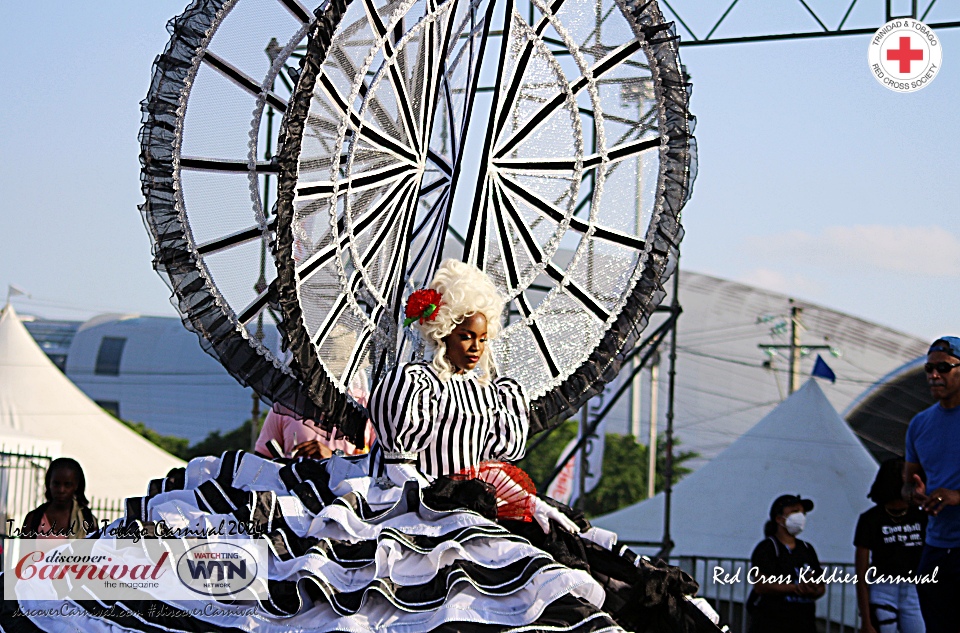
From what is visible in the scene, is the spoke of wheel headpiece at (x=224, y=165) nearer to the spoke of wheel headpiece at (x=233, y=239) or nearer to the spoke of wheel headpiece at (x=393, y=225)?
the spoke of wheel headpiece at (x=233, y=239)

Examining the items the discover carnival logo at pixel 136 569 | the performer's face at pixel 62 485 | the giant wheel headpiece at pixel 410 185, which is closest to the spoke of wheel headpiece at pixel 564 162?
the giant wheel headpiece at pixel 410 185

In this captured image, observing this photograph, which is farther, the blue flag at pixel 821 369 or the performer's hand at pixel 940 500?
the blue flag at pixel 821 369

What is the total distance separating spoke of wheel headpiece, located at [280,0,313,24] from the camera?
4.41 m

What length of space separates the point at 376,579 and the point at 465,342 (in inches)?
42.7

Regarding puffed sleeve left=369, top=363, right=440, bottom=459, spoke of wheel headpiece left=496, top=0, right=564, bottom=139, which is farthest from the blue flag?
puffed sleeve left=369, top=363, right=440, bottom=459

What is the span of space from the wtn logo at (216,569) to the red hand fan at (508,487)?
2.45 ft

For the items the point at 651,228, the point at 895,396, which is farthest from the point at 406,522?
the point at 895,396

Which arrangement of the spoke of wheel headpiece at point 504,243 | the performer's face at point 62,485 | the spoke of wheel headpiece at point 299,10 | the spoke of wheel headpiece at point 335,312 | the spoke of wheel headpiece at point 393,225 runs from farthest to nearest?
the performer's face at point 62,485 → the spoke of wheel headpiece at point 504,243 → the spoke of wheel headpiece at point 393,225 → the spoke of wheel headpiece at point 299,10 → the spoke of wheel headpiece at point 335,312

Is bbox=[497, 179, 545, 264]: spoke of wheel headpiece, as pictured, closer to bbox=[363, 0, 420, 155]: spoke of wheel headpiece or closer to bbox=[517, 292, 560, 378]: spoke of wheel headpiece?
bbox=[517, 292, 560, 378]: spoke of wheel headpiece

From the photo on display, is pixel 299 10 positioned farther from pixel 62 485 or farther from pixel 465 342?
pixel 62 485

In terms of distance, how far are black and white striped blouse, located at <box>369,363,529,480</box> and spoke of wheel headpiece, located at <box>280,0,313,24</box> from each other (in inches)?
55.7

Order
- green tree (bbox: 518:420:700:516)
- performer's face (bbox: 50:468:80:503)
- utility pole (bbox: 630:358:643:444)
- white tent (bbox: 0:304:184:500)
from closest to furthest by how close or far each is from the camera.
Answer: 1. performer's face (bbox: 50:468:80:503)
2. white tent (bbox: 0:304:184:500)
3. green tree (bbox: 518:420:700:516)
4. utility pole (bbox: 630:358:643:444)

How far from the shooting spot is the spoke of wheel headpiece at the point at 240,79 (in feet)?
14.3

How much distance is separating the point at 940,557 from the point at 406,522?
2435 mm
